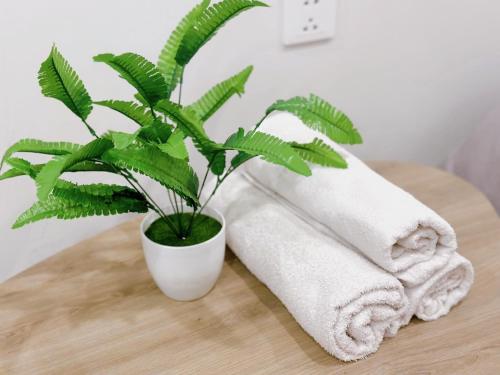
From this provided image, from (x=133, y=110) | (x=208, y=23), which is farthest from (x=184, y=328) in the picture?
(x=208, y=23)

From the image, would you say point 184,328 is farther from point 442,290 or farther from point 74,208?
point 442,290

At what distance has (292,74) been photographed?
1.11 metres

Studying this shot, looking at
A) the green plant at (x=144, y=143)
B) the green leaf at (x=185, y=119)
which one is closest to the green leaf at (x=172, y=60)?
the green plant at (x=144, y=143)

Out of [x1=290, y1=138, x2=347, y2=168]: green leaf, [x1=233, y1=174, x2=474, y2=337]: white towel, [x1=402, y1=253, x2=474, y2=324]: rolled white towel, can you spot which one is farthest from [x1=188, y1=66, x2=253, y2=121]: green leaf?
[x1=402, y1=253, x2=474, y2=324]: rolled white towel

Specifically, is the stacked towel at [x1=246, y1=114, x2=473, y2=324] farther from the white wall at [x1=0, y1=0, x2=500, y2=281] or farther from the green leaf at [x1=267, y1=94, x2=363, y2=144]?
the white wall at [x1=0, y1=0, x2=500, y2=281]

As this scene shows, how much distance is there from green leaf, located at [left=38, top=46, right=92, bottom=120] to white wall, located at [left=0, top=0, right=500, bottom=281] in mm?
244

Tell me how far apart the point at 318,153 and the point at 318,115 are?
55 millimetres

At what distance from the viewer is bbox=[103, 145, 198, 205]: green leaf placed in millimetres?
644

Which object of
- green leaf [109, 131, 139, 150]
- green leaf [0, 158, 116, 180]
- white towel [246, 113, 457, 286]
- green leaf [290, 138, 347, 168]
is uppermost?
green leaf [109, 131, 139, 150]

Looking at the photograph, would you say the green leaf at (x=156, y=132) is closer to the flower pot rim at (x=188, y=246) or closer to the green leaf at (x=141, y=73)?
the green leaf at (x=141, y=73)

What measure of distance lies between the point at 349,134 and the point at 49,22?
50 centimetres

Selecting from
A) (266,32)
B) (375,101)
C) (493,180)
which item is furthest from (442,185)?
(266,32)

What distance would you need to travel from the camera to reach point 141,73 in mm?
665

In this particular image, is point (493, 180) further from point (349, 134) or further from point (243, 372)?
point (243, 372)
